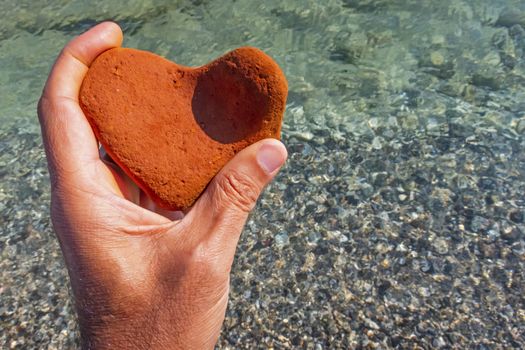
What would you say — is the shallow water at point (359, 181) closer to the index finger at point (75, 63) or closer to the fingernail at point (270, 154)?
the fingernail at point (270, 154)

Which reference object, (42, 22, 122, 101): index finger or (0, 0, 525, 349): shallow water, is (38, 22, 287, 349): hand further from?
(0, 0, 525, 349): shallow water

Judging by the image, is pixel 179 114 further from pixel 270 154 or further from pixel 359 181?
pixel 359 181

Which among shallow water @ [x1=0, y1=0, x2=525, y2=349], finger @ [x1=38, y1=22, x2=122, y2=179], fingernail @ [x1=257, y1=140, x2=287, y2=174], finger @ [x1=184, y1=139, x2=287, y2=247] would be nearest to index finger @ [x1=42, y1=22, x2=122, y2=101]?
finger @ [x1=38, y1=22, x2=122, y2=179]

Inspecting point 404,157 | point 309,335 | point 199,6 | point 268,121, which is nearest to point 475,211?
point 404,157

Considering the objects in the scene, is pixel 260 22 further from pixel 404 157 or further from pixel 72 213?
pixel 72 213

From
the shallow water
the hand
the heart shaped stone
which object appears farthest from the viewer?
the shallow water

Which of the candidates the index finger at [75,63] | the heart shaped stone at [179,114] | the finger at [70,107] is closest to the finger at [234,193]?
the heart shaped stone at [179,114]
